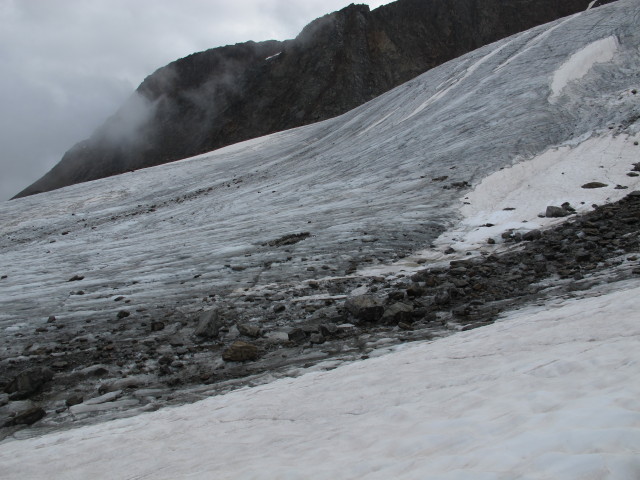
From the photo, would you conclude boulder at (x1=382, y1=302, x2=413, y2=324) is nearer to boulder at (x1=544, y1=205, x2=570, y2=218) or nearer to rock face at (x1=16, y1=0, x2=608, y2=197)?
boulder at (x1=544, y1=205, x2=570, y2=218)

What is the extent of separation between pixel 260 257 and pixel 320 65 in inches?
2366

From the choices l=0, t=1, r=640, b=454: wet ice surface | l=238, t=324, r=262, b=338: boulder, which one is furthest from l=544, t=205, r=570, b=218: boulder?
l=238, t=324, r=262, b=338: boulder

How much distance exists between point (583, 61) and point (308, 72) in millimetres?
52803

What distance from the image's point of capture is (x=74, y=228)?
55.5ft

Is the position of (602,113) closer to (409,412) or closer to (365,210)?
(365,210)

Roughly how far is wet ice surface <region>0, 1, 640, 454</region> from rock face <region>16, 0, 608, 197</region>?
42.1m

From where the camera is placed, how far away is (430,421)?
10.3 feet

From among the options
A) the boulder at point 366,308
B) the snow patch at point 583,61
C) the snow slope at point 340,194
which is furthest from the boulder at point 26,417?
the snow patch at point 583,61

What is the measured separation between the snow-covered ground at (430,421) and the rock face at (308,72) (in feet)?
189

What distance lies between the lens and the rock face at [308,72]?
6378cm

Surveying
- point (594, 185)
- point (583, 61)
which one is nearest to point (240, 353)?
point (594, 185)

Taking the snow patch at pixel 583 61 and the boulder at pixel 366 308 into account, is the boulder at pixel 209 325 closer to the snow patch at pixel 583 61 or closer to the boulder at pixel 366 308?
the boulder at pixel 366 308

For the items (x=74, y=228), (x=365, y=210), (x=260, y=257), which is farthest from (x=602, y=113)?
(x=74, y=228)

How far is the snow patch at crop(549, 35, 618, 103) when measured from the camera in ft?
49.9
